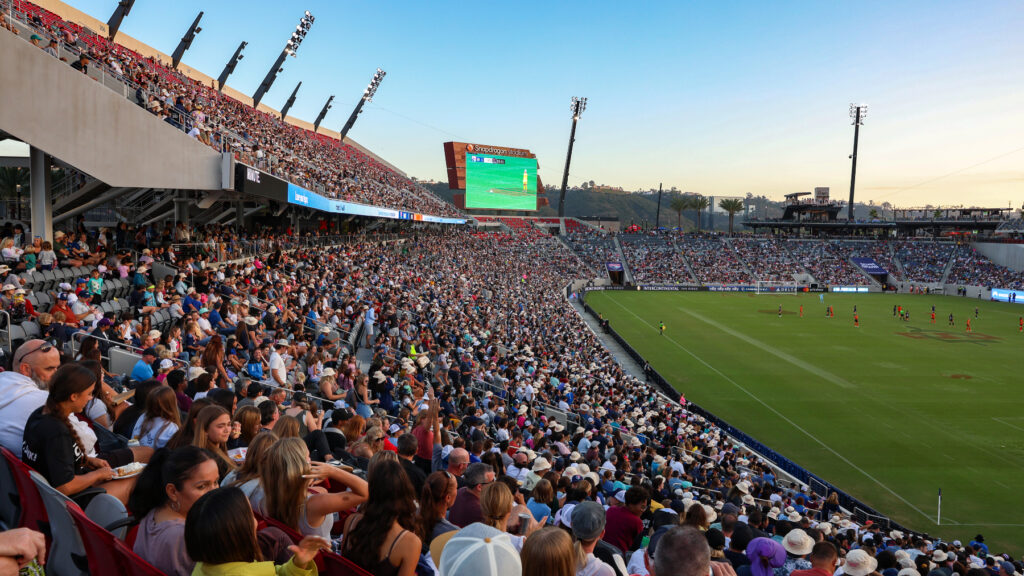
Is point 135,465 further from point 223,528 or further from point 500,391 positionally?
point 500,391

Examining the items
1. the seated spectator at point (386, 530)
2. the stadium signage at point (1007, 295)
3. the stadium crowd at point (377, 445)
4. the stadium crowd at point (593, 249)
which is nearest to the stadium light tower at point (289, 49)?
the stadium crowd at point (377, 445)

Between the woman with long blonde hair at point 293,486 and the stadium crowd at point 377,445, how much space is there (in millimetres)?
11

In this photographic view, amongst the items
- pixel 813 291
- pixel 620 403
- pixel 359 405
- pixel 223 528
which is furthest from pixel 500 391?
pixel 813 291

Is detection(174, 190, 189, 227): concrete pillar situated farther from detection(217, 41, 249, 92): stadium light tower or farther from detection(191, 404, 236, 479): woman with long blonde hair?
detection(217, 41, 249, 92): stadium light tower

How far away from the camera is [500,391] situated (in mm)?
15945

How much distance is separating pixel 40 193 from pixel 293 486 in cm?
1343

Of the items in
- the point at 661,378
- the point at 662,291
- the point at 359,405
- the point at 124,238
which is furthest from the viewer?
the point at 662,291

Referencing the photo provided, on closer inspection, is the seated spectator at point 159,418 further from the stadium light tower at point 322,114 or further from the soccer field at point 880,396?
the stadium light tower at point 322,114

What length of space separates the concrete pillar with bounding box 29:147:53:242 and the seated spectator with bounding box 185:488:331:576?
13764 millimetres

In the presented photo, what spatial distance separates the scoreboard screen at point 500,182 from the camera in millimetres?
73938

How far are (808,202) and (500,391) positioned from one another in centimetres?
10239

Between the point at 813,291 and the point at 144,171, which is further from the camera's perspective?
the point at 813,291

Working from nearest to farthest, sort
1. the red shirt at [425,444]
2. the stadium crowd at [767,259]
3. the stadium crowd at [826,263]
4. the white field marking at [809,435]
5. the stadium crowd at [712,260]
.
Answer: the red shirt at [425,444] < the white field marking at [809,435] < the stadium crowd at [712,260] < the stadium crowd at [826,263] < the stadium crowd at [767,259]

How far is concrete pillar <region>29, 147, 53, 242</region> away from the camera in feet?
41.3
